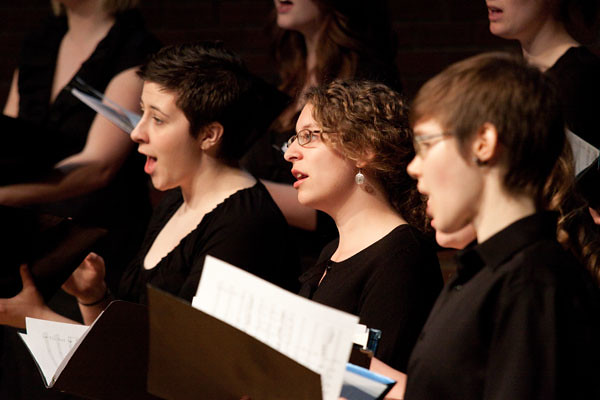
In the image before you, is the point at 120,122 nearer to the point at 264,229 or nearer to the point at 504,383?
the point at 264,229

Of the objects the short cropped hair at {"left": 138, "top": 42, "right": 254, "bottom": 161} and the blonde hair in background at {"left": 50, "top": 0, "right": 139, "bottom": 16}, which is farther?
the blonde hair in background at {"left": 50, "top": 0, "right": 139, "bottom": 16}

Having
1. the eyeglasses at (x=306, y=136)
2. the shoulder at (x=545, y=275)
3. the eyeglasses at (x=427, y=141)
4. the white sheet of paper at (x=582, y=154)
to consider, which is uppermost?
the eyeglasses at (x=427, y=141)

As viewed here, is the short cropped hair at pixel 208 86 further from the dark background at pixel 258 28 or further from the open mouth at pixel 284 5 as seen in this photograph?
the dark background at pixel 258 28

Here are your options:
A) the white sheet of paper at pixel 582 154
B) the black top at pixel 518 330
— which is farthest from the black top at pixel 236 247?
the black top at pixel 518 330

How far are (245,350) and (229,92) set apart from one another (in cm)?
124

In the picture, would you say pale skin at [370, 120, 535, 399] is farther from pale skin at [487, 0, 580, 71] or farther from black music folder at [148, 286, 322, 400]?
pale skin at [487, 0, 580, 71]

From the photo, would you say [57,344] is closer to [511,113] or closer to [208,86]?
[208,86]

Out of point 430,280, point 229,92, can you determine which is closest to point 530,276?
point 430,280

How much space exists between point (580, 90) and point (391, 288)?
2.59 ft

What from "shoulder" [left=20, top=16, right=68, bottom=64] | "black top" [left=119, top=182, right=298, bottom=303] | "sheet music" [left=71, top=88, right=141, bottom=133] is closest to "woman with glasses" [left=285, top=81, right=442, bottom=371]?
"black top" [left=119, top=182, right=298, bottom=303]

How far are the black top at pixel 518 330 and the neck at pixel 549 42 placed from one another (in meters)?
1.16

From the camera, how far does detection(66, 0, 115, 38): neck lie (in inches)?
129

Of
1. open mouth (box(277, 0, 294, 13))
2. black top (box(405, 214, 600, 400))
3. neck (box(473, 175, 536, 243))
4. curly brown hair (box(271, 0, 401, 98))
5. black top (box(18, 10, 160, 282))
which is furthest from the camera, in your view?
black top (box(18, 10, 160, 282))

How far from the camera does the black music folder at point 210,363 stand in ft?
4.70
